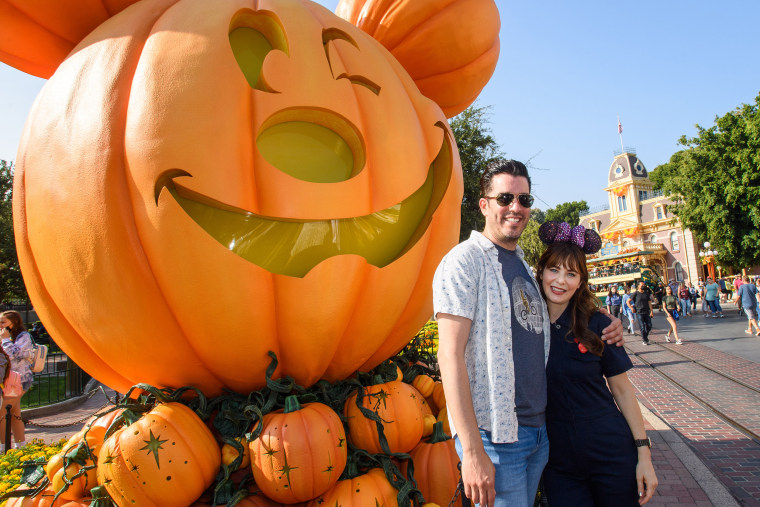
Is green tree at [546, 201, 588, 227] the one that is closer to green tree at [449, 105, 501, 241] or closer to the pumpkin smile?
green tree at [449, 105, 501, 241]

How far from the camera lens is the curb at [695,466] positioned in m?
2.90

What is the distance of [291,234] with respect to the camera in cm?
195

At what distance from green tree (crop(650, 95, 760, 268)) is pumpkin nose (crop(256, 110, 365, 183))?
978 inches

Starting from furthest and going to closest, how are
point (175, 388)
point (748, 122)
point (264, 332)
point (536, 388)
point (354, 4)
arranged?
point (748, 122)
point (354, 4)
point (175, 388)
point (264, 332)
point (536, 388)

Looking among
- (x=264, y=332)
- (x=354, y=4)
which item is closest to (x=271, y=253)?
(x=264, y=332)

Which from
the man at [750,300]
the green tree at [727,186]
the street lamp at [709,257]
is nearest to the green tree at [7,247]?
the man at [750,300]

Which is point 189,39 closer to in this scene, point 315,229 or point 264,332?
point 315,229

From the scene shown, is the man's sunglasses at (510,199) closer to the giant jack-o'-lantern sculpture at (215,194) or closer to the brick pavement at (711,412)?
the giant jack-o'-lantern sculpture at (215,194)

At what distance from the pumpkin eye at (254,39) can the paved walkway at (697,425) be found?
2670 millimetres

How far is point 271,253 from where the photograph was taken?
195 centimetres

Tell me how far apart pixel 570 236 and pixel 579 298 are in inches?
10.5

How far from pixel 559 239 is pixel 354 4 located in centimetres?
199

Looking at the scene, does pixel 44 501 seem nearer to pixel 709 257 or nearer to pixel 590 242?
pixel 590 242

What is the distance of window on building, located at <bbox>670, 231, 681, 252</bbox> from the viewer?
149ft
